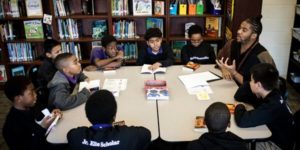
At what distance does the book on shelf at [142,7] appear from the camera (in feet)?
14.1

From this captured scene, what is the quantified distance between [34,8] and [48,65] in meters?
1.56

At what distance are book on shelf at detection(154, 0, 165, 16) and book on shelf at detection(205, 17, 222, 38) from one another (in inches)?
26.3

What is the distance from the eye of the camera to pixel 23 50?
15.0ft

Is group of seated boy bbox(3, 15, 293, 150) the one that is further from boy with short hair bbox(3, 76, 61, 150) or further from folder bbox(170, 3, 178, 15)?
folder bbox(170, 3, 178, 15)

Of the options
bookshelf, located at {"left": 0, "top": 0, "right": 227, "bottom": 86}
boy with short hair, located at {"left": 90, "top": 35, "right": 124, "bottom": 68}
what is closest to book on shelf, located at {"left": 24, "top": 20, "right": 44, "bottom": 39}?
bookshelf, located at {"left": 0, "top": 0, "right": 227, "bottom": 86}

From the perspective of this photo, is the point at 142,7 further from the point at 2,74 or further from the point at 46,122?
the point at 46,122

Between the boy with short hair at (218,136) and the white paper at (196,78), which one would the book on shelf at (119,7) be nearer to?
the white paper at (196,78)

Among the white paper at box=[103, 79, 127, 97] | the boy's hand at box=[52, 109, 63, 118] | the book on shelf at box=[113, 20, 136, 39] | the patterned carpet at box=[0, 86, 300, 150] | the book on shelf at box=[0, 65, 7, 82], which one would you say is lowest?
the patterned carpet at box=[0, 86, 300, 150]

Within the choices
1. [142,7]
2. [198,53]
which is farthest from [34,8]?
[198,53]

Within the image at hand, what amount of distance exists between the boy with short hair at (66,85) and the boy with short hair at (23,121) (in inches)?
4.7

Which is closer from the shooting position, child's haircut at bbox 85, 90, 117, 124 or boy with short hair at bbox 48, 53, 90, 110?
child's haircut at bbox 85, 90, 117, 124

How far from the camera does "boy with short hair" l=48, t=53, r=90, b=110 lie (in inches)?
95.0

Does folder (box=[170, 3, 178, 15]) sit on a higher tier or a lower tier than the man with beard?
higher

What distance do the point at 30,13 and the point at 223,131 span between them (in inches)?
138
